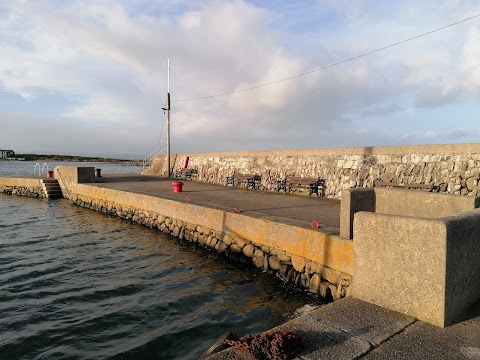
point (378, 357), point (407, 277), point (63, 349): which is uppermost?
point (407, 277)

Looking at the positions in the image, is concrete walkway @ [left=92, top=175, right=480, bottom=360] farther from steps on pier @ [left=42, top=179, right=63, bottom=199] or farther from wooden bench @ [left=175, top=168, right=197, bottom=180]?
steps on pier @ [left=42, top=179, right=63, bottom=199]

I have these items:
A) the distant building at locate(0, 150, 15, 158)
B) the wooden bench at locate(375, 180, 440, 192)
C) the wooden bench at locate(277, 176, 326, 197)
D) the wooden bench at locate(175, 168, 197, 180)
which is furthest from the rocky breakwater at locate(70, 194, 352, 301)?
the distant building at locate(0, 150, 15, 158)

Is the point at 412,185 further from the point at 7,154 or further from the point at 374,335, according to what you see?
the point at 7,154

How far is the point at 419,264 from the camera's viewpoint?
10.8 feet

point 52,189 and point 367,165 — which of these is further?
point 52,189

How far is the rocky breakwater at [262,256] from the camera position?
565 centimetres

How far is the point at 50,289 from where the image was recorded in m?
6.33

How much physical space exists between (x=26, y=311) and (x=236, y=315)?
347 cm

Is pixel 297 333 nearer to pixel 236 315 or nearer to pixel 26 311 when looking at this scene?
pixel 236 315

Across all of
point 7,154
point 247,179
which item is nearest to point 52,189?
point 247,179

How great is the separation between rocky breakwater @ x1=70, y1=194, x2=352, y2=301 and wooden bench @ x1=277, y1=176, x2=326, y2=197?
5014mm

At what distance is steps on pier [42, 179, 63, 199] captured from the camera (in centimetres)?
1870

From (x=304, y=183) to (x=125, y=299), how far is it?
8.26 meters

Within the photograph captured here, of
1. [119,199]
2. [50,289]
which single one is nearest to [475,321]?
[50,289]
